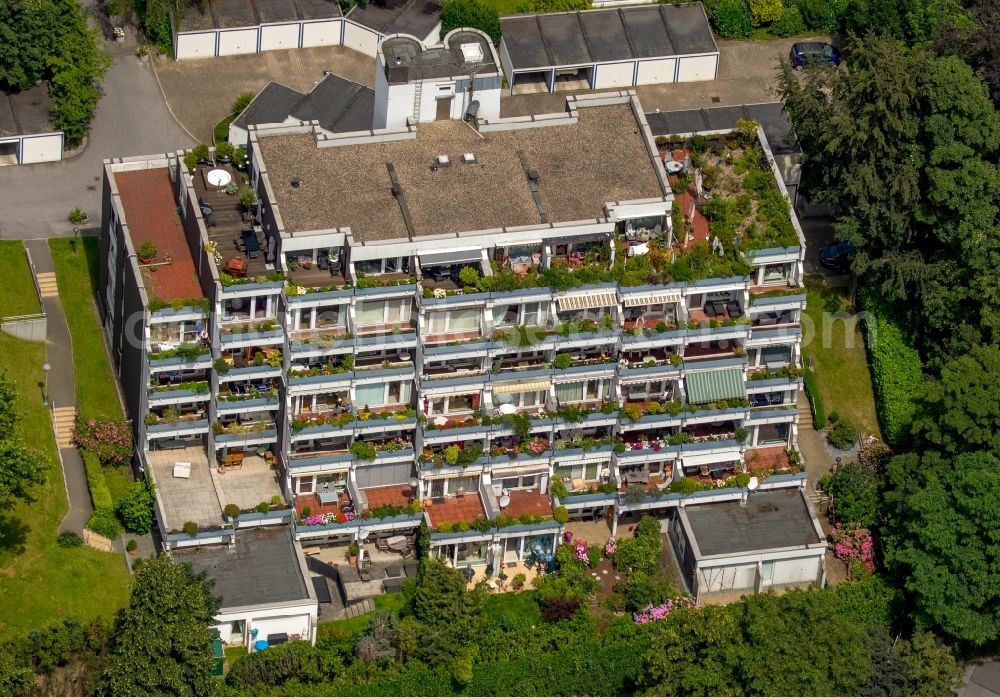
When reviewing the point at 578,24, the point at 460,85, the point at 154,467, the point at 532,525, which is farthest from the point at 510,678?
the point at 578,24

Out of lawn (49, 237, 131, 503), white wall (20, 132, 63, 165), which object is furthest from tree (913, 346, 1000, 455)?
white wall (20, 132, 63, 165)

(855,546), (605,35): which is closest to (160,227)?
(605,35)

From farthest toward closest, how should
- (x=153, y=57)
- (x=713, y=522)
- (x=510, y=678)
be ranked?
(x=153, y=57), (x=713, y=522), (x=510, y=678)

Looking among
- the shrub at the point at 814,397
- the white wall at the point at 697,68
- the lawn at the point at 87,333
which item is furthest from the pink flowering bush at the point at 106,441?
the white wall at the point at 697,68

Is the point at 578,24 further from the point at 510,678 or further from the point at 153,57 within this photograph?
the point at 510,678

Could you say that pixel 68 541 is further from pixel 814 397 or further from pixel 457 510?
pixel 814 397

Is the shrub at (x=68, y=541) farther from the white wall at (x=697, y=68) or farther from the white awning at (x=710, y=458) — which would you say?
the white wall at (x=697, y=68)
